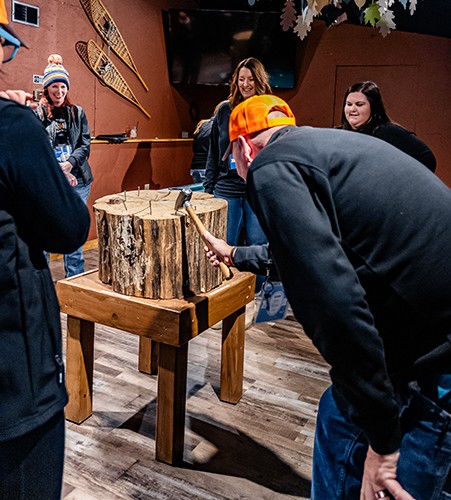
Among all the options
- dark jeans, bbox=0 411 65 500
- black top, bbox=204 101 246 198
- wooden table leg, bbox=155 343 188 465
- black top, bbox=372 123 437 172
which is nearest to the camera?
dark jeans, bbox=0 411 65 500

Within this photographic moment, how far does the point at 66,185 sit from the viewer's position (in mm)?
1082

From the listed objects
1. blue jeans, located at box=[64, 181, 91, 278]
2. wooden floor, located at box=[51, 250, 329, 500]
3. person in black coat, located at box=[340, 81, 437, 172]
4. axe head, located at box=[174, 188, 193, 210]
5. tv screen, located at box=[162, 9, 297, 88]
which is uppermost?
tv screen, located at box=[162, 9, 297, 88]

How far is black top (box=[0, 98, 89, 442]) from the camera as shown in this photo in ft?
3.35

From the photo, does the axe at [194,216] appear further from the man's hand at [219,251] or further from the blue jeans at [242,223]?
the blue jeans at [242,223]

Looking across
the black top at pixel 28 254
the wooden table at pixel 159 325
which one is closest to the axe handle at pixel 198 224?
the wooden table at pixel 159 325

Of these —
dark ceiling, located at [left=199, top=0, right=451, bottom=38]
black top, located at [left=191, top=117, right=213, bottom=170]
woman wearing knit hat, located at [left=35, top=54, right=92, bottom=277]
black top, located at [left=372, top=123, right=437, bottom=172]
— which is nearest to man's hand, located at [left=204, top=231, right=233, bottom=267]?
black top, located at [left=372, top=123, right=437, bottom=172]

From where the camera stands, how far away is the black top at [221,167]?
3629mm

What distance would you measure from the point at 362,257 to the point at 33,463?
2.60 ft

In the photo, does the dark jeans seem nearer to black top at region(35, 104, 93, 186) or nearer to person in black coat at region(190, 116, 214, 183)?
black top at region(35, 104, 93, 186)

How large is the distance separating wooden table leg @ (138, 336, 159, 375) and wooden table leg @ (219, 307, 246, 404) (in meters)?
0.45

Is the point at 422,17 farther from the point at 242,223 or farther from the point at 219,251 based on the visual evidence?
the point at 219,251

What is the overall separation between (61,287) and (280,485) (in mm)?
1219

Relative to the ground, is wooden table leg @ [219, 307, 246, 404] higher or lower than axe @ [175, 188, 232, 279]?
lower

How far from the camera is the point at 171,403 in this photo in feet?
7.22
